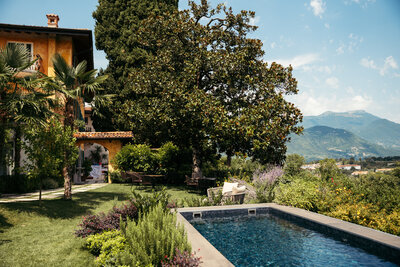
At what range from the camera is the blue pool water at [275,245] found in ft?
19.5

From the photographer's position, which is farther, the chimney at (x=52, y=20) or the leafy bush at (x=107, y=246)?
the chimney at (x=52, y=20)

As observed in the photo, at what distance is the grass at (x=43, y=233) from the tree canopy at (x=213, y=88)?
6.74 metres

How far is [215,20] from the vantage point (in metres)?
18.2

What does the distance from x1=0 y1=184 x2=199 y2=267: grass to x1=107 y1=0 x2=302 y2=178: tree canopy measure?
22.1ft

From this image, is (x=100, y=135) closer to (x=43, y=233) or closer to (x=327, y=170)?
(x=43, y=233)

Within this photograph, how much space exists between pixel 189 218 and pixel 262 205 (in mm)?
2996

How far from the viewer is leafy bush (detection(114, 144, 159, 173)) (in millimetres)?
19594

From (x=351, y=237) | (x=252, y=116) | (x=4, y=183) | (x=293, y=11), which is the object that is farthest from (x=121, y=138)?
(x=351, y=237)

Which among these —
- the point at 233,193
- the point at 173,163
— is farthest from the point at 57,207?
the point at 173,163

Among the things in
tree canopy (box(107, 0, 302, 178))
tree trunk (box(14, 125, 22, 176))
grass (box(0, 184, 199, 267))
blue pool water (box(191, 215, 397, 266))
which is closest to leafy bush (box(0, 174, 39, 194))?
tree trunk (box(14, 125, 22, 176))

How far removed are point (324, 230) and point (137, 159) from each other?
49.0ft

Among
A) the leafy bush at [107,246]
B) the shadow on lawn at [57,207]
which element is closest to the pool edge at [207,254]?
the leafy bush at [107,246]

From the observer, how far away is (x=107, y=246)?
5.19 metres

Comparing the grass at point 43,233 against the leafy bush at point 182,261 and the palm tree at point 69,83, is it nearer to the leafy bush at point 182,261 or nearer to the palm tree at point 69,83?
the palm tree at point 69,83
